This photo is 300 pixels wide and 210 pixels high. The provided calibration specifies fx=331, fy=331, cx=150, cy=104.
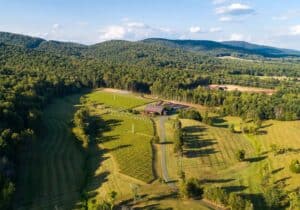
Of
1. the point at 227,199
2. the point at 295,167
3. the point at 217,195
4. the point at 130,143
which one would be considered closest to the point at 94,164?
the point at 130,143

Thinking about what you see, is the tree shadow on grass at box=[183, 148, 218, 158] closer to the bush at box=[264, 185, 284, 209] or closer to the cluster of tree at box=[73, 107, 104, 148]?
the bush at box=[264, 185, 284, 209]

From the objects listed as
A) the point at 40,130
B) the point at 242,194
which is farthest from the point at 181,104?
the point at 242,194

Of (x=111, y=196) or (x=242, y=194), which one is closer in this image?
(x=111, y=196)

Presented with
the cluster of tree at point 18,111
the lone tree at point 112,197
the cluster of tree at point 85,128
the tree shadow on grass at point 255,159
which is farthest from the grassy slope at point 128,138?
the tree shadow on grass at point 255,159

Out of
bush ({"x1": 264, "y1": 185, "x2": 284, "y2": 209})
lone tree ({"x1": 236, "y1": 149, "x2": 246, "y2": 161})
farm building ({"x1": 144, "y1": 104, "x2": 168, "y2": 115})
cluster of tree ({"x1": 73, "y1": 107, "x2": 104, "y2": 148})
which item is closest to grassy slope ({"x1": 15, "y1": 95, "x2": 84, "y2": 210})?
cluster of tree ({"x1": 73, "y1": 107, "x2": 104, "y2": 148})

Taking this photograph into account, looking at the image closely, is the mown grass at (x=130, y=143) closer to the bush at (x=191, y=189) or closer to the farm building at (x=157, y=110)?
the farm building at (x=157, y=110)

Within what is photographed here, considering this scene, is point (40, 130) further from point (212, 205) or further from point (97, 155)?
point (212, 205)
